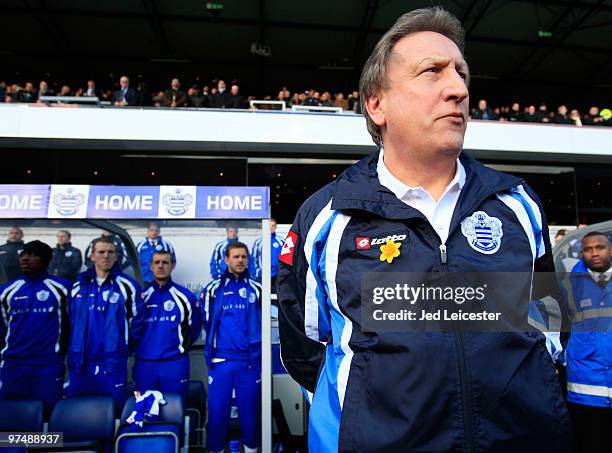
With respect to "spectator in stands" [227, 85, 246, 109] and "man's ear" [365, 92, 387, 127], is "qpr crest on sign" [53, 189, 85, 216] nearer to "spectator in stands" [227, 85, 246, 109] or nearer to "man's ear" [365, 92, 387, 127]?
"man's ear" [365, 92, 387, 127]

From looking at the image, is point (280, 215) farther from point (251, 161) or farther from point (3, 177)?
point (3, 177)

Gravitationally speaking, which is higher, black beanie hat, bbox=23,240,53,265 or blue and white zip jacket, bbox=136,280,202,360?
black beanie hat, bbox=23,240,53,265

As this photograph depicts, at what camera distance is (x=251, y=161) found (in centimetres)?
1052

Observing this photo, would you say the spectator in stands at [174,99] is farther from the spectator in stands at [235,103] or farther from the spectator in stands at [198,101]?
the spectator in stands at [235,103]

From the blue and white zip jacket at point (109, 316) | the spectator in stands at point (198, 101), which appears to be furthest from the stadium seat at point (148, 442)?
the spectator in stands at point (198, 101)

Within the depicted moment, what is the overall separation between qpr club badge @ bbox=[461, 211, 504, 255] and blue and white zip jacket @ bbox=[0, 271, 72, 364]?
15.1 ft

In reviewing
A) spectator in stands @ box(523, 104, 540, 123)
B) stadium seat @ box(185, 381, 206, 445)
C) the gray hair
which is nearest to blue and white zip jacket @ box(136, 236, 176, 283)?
stadium seat @ box(185, 381, 206, 445)

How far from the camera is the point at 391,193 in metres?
1.02

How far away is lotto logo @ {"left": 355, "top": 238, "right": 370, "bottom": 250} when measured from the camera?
3.25 ft

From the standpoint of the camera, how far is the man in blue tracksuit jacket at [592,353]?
301 centimetres

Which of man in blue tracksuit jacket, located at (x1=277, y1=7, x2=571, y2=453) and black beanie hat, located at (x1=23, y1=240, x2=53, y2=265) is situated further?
black beanie hat, located at (x1=23, y1=240, x2=53, y2=265)

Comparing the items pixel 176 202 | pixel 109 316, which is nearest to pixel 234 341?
pixel 109 316

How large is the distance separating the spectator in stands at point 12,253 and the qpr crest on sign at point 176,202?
1.62 m

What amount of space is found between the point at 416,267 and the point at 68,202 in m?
3.28
